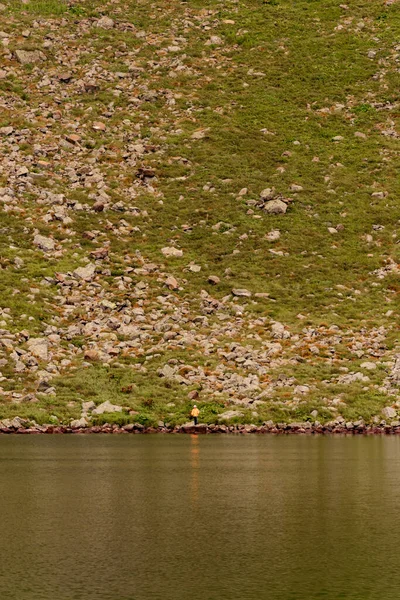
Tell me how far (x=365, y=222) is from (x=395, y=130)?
13886 mm

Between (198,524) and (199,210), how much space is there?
148 ft

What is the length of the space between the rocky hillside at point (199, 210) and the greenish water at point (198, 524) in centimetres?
1091

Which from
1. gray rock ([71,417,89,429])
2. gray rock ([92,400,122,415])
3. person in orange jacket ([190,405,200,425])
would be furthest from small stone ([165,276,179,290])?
gray rock ([71,417,89,429])

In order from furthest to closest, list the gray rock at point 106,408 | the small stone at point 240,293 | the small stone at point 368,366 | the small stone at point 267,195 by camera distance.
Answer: the small stone at point 267,195 < the small stone at point 240,293 < the small stone at point 368,366 < the gray rock at point 106,408

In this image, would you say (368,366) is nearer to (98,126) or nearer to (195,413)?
(195,413)

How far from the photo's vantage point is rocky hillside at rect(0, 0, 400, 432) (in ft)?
140

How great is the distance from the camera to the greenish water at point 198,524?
42.3 feet

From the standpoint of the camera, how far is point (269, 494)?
2189 centimetres

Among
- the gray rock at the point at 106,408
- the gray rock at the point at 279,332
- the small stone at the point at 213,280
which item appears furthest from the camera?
the small stone at the point at 213,280

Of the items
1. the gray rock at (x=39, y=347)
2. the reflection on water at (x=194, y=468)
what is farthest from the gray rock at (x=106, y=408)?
the gray rock at (x=39, y=347)

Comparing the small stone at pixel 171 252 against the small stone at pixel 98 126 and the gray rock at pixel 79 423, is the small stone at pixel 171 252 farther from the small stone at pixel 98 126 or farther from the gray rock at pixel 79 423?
the gray rock at pixel 79 423

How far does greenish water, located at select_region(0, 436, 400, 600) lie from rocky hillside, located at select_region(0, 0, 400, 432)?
10.9 meters

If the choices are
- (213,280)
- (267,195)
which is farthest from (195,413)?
(267,195)

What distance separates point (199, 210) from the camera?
61594 mm
